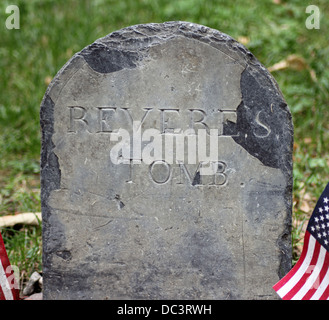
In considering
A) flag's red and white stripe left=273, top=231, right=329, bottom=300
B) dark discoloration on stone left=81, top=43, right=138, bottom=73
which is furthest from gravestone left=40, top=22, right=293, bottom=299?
flag's red and white stripe left=273, top=231, right=329, bottom=300

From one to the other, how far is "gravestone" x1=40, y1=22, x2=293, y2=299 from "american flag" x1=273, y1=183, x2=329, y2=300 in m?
0.12

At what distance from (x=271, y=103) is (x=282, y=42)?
10.1 feet

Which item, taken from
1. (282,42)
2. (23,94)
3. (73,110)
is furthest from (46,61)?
(73,110)

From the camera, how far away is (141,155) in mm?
2639

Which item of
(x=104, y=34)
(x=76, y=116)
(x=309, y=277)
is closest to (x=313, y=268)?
(x=309, y=277)

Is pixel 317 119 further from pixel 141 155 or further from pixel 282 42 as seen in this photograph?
pixel 141 155

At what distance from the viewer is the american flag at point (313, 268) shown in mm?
2531

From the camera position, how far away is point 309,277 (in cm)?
255

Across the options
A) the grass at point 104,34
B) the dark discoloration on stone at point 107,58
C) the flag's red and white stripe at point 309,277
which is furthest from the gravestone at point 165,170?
the grass at point 104,34

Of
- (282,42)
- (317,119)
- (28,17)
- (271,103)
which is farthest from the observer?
(28,17)

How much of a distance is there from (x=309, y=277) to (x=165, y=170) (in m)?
0.84

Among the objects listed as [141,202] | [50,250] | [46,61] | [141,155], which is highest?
[46,61]

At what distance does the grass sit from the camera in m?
3.90

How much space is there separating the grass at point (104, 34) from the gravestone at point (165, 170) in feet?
2.31
